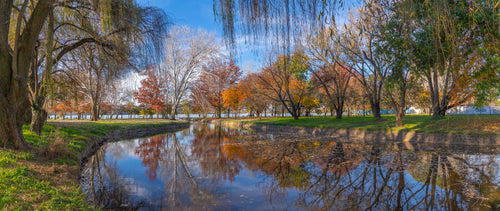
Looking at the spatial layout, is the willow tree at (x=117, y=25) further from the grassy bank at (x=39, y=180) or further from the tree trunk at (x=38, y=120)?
the tree trunk at (x=38, y=120)

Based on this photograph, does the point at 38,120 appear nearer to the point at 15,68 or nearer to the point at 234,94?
the point at 15,68

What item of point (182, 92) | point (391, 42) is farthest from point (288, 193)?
point (182, 92)

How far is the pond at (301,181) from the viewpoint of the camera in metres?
4.69

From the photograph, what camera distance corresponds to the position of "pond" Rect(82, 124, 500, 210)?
185 inches

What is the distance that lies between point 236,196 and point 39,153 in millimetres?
5168

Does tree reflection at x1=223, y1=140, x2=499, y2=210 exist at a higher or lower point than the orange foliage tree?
lower

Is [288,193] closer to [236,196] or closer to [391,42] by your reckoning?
[236,196]

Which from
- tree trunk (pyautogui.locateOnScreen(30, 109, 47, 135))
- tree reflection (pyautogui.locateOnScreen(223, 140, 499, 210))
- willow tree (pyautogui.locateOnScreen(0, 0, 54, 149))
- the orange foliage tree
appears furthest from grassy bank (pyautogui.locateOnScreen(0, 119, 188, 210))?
the orange foliage tree

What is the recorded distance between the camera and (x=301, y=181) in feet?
20.2

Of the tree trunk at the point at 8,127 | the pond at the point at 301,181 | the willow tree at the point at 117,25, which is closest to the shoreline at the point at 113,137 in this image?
the pond at the point at 301,181

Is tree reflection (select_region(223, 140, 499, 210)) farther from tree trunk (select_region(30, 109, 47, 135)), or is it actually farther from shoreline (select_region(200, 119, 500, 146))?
tree trunk (select_region(30, 109, 47, 135))

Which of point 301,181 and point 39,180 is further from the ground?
point 39,180

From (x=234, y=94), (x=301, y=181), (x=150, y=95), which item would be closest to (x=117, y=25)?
(x=301, y=181)

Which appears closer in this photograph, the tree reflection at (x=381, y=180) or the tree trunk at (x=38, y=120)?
the tree reflection at (x=381, y=180)
